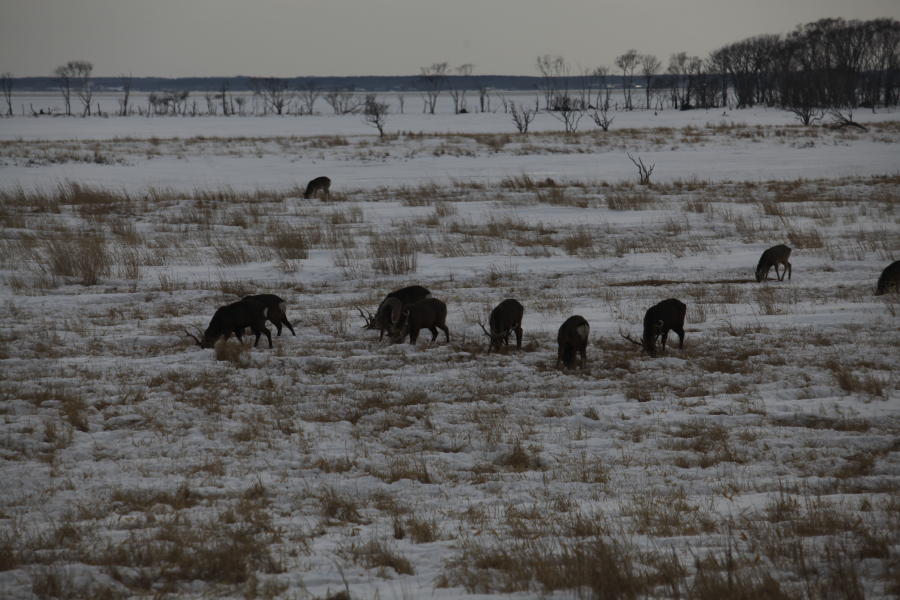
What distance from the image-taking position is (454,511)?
231 inches

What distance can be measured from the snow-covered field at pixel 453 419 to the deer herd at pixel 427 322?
11.0 inches

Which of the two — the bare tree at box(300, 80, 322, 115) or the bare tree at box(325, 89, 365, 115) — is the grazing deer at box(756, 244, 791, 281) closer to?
the bare tree at box(325, 89, 365, 115)

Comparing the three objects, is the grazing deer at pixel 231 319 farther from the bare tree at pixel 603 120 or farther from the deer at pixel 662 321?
the bare tree at pixel 603 120

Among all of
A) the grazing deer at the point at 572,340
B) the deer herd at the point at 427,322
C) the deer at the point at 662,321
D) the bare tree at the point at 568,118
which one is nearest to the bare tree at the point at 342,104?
the bare tree at the point at 568,118

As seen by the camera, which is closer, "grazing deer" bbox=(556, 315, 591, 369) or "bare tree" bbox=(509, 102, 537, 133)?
"grazing deer" bbox=(556, 315, 591, 369)

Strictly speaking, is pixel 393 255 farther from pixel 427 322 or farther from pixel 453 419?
pixel 453 419

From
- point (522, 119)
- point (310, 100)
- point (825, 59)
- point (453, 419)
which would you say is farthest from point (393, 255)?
point (310, 100)

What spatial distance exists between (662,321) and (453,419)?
11.8 feet

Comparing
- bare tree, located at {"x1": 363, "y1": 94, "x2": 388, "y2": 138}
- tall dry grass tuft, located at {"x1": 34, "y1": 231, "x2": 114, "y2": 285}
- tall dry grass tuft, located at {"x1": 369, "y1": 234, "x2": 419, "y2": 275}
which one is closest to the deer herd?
tall dry grass tuft, located at {"x1": 369, "y1": 234, "x2": 419, "y2": 275}

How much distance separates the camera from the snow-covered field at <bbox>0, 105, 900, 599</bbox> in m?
4.88

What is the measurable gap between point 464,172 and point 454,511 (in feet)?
105

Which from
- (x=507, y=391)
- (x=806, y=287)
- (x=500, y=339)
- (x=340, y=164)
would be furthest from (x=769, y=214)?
(x=340, y=164)

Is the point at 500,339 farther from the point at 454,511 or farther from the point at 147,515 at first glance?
the point at 147,515

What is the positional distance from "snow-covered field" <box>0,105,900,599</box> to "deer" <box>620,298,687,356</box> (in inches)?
15.6
